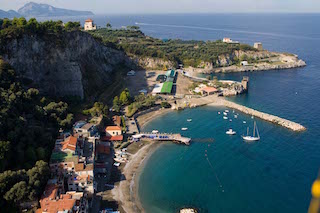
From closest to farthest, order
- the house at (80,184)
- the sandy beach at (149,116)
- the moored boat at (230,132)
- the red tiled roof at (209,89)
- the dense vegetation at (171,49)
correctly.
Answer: the house at (80,184) < the moored boat at (230,132) < the sandy beach at (149,116) < the red tiled roof at (209,89) < the dense vegetation at (171,49)

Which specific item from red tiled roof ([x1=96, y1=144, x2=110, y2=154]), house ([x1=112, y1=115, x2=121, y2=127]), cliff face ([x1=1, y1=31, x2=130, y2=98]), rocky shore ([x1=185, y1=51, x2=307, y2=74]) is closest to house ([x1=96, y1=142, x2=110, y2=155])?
red tiled roof ([x1=96, y1=144, x2=110, y2=154])

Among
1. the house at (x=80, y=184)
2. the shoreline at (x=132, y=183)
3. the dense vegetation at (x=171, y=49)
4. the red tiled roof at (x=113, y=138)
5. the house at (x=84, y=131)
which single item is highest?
the dense vegetation at (x=171, y=49)

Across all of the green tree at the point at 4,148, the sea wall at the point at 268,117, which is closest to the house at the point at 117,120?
the green tree at the point at 4,148

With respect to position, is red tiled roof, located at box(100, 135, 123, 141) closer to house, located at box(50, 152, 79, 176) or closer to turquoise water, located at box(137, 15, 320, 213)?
turquoise water, located at box(137, 15, 320, 213)

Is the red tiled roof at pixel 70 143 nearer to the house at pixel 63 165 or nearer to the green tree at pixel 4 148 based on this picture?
the house at pixel 63 165

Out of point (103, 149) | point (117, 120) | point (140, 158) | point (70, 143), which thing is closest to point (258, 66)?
point (117, 120)

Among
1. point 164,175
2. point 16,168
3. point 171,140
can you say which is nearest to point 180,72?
point 171,140
